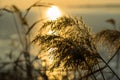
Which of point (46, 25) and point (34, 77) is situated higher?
point (46, 25)

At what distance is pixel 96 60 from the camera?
14.5ft

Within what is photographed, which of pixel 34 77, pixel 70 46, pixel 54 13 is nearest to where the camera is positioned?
pixel 70 46

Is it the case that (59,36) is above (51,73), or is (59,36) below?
above

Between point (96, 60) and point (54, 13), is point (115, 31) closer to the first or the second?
point (96, 60)

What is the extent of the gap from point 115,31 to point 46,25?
493 millimetres

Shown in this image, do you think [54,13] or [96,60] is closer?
[96,60]

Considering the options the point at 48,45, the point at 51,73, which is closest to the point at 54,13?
the point at 51,73

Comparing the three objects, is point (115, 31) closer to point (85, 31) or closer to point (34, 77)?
point (85, 31)

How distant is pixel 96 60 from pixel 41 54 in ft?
1.55

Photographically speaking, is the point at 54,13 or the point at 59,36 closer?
the point at 59,36

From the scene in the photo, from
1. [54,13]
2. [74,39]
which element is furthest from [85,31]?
[54,13]

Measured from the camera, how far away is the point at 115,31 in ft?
14.6

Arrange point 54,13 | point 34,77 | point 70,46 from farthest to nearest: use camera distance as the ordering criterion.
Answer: point 54,13
point 34,77
point 70,46

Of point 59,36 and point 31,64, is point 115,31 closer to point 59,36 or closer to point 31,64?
point 59,36
